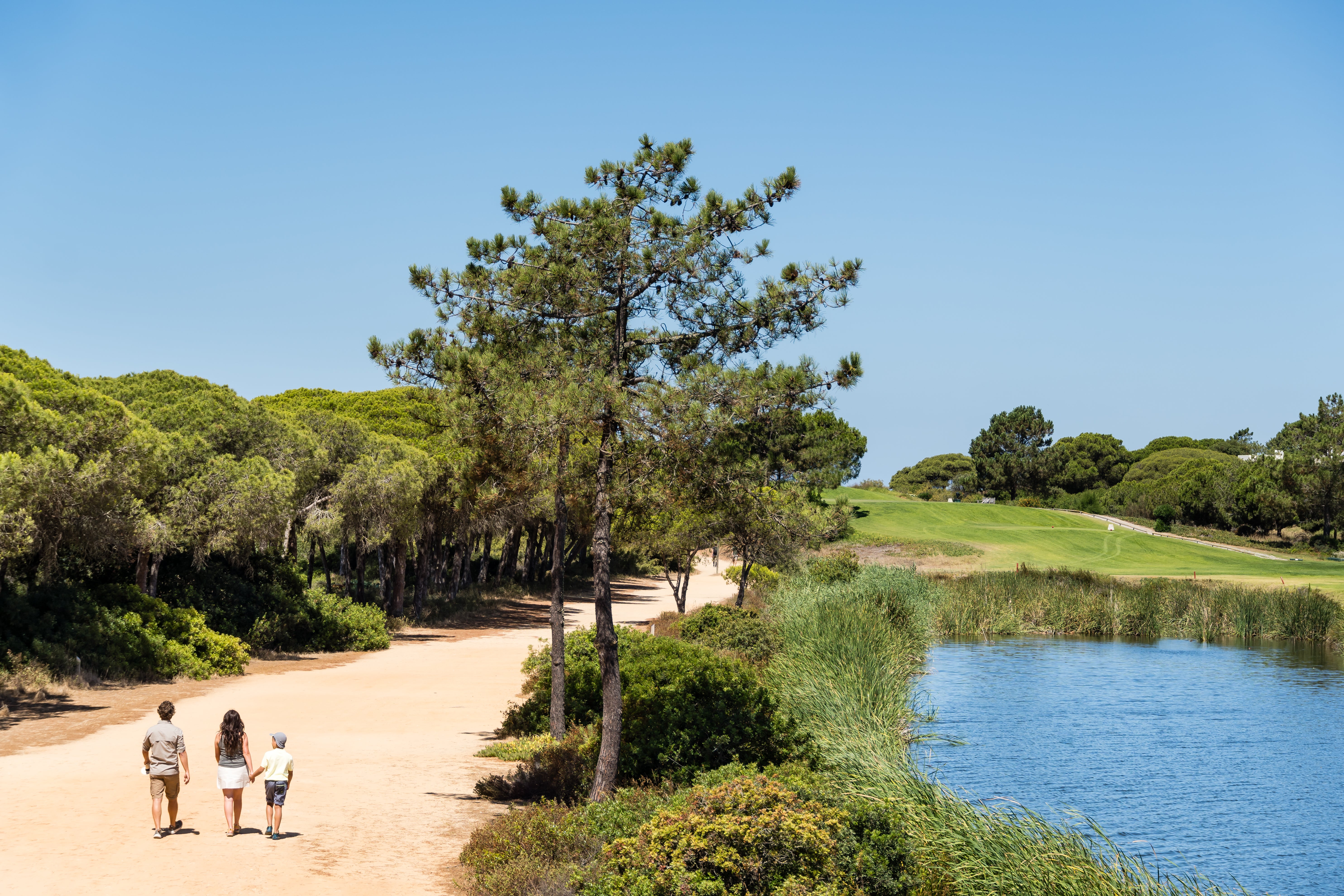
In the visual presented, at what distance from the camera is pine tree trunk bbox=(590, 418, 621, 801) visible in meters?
10.1

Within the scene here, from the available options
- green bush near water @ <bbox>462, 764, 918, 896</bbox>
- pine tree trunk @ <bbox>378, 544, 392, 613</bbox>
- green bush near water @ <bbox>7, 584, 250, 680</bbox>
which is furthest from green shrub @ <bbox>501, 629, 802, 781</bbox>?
pine tree trunk @ <bbox>378, 544, 392, 613</bbox>

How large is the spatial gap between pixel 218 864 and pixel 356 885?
1.44m

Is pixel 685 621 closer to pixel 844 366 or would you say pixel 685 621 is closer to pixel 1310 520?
pixel 844 366

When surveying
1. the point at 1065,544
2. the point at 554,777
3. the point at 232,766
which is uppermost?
the point at 1065,544

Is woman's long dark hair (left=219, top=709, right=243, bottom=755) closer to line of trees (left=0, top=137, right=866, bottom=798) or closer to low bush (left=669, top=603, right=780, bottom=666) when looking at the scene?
line of trees (left=0, top=137, right=866, bottom=798)

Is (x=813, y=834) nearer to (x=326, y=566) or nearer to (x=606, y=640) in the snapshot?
(x=606, y=640)

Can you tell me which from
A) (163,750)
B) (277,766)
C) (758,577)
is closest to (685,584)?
(758,577)

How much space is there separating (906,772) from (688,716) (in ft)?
8.27

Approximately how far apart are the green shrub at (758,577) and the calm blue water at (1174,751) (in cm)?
1261

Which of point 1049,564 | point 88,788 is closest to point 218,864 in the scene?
point 88,788

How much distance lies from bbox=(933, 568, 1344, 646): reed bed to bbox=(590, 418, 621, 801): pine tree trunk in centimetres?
2673

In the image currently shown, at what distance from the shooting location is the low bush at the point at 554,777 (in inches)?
456

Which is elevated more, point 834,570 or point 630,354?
point 630,354

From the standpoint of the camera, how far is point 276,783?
33.6 feet
